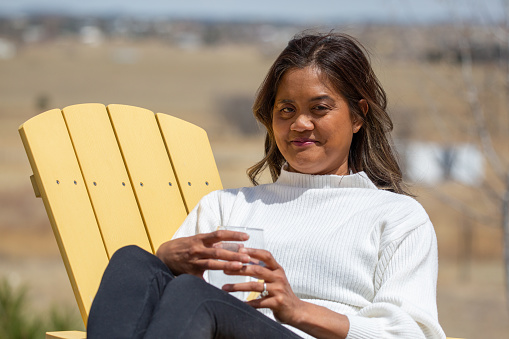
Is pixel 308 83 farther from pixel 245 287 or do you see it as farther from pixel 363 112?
pixel 245 287

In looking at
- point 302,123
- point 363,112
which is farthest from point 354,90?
point 302,123

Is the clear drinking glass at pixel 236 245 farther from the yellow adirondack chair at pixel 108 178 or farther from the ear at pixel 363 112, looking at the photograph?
the ear at pixel 363 112

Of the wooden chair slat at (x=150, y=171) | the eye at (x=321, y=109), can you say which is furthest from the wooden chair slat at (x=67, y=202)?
the eye at (x=321, y=109)

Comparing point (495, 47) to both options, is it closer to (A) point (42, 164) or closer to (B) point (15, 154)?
(A) point (42, 164)

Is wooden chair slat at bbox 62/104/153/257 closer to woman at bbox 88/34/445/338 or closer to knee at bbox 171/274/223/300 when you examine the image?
woman at bbox 88/34/445/338

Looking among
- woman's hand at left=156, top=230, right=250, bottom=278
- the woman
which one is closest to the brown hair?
the woman

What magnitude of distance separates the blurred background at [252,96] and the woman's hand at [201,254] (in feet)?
3.28

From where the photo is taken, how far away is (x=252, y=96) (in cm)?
2184

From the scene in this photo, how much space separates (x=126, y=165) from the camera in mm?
2670

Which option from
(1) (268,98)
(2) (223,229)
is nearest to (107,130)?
(1) (268,98)

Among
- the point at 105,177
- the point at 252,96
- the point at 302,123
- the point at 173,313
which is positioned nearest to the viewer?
the point at 173,313

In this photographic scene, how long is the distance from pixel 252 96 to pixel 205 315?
66.6ft

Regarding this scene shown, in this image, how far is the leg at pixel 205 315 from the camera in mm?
1678

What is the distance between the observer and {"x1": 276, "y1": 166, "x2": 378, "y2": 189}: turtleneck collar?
7.77 feet
